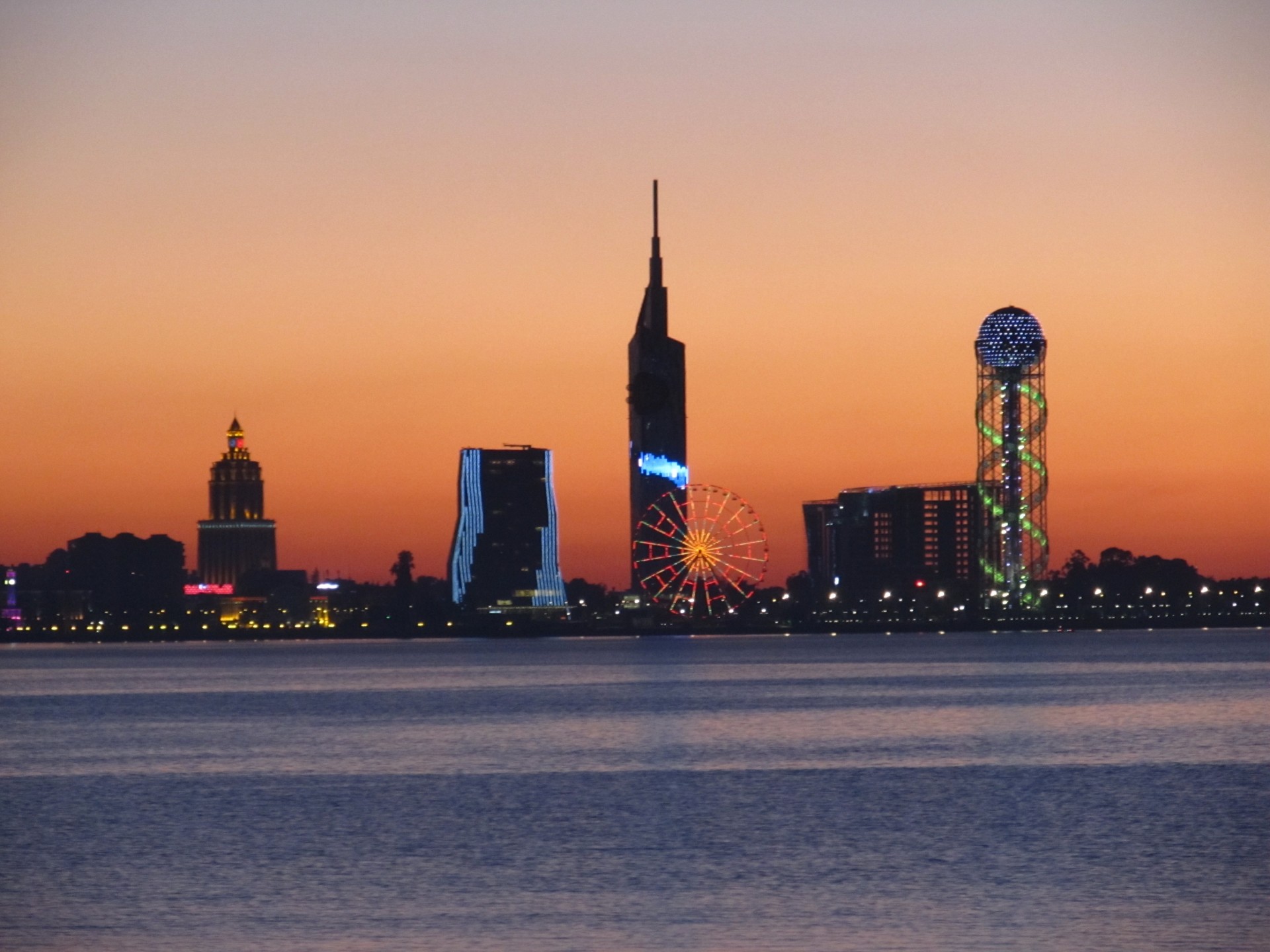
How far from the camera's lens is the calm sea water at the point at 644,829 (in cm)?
3177

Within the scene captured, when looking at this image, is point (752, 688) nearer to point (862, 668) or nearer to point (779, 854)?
point (862, 668)

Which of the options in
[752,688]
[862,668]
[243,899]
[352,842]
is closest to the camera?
[243,899]

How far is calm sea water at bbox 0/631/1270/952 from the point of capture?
3177 cm

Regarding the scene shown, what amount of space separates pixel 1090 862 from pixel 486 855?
38.7 feet

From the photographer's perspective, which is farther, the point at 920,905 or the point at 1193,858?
the point at 1193,858

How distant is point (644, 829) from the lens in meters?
45.3

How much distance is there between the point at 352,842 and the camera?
140ft

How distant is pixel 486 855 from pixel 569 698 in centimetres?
7071

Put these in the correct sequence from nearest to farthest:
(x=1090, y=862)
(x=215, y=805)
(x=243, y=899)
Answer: (x=243, y=899), (x=1090, y=862), (x=215, y=805)

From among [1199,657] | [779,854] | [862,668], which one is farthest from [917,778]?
[1199,657]

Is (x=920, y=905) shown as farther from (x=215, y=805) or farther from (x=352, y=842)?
(x=215, y=805)

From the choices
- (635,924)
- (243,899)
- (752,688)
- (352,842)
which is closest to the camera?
(635,924)

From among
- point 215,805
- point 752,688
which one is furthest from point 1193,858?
point 752,688

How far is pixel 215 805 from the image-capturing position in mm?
51125
